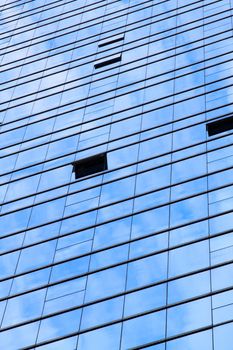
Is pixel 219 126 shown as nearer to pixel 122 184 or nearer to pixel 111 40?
pixel 122 184

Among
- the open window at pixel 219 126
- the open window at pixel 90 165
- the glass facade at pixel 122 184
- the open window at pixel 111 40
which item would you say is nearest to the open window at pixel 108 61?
the glass facade at pixel 122 184

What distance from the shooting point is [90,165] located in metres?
43.4

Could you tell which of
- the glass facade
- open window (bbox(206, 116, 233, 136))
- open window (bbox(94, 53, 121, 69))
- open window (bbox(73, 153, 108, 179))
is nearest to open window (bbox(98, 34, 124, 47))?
the glass facade

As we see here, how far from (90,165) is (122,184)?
387 centimetres

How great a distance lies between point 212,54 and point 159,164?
34.2ft

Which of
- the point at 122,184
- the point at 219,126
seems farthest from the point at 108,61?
the point at 122,184

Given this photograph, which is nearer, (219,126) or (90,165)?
(219,126)

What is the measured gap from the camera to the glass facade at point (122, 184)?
106 feet

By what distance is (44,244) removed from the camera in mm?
38625

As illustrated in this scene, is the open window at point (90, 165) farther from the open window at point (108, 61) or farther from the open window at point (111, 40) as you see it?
the open window at point (111, 40)

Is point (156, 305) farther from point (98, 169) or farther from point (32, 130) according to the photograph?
point (32, 130)

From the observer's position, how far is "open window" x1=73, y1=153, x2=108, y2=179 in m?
42.5

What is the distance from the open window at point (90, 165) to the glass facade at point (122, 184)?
0.11 meters

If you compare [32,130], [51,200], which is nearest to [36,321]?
[51,200]
